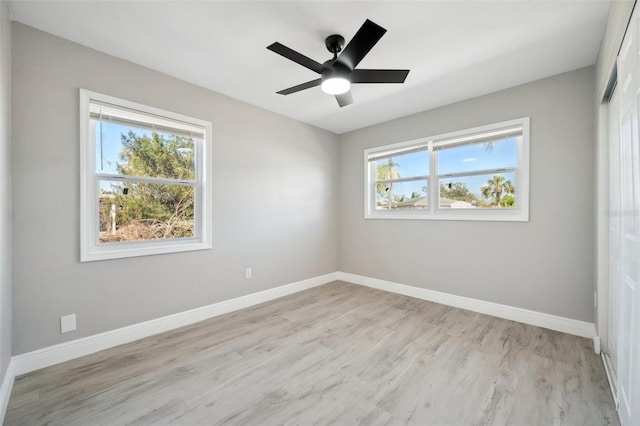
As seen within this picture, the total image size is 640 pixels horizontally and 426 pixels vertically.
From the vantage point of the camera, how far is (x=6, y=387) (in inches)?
69.4

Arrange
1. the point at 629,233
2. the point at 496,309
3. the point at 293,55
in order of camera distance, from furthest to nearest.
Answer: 1. the point at 496,309
2. the point at 293,55
3. the point at 629,233

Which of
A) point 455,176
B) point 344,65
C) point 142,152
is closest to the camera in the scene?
point 344,65

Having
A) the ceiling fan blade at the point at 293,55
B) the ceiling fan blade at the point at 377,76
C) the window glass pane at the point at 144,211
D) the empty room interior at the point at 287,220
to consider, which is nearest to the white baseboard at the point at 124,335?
the empty room interior at the point at 287,220

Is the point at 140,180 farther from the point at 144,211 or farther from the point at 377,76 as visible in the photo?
the point at 377,76

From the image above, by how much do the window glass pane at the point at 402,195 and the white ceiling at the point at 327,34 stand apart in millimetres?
1404

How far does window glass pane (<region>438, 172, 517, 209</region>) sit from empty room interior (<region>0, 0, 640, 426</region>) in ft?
0.08

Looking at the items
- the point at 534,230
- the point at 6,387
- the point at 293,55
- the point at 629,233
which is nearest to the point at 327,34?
the point at 293,55

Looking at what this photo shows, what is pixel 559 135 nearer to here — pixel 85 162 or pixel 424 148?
pixel 424 148

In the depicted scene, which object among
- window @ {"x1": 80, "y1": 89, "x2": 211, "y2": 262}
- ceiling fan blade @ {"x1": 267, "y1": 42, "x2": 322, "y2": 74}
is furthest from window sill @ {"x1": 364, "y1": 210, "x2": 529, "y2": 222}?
window @ {"x1": 80, "y1": 89, "x2": 211, "y2": 262}

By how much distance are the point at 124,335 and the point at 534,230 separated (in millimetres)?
4262

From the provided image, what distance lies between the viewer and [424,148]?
3.82 meters

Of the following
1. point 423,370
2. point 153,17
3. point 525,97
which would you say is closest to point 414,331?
point 423,370

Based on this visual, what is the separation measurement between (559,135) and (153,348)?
4.45 m

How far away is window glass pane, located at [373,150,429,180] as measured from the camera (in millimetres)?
3873
